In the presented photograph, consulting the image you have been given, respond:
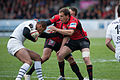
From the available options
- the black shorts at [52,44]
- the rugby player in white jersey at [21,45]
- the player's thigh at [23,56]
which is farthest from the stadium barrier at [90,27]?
the player's thigh at [23,56]

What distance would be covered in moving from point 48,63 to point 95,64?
6.28 feet

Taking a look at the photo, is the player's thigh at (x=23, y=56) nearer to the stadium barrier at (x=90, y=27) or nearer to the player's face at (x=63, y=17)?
the player's face at (x=63, y=17)

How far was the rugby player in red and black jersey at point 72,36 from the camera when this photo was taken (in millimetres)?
7672

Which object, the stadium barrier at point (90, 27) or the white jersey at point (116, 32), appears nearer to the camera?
the white jersey at point (116, 32)

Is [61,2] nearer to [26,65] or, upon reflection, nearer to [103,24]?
[103,24]

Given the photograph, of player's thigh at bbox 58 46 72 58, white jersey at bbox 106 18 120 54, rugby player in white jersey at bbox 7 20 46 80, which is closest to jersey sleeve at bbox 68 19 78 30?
player's thigh at bbox 58 46 72 58

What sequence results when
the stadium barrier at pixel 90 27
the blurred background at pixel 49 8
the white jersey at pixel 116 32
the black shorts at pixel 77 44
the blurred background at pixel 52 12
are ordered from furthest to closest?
the blurred background at pixel 49 8
the blurred background at pixel 52 12
the stadium barrier at pixel 90 27
the black shorts at pixel 77 44
the white jersey at pixel 116 32

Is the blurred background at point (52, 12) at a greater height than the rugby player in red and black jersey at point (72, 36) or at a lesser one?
lesser

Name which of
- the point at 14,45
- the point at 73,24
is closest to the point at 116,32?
the point at 73,24

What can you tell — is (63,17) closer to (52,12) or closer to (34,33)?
(34,33)

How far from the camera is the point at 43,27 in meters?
7.43

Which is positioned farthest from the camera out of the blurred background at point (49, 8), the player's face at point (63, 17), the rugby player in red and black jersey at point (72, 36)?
the blurred background at point (49, 8)

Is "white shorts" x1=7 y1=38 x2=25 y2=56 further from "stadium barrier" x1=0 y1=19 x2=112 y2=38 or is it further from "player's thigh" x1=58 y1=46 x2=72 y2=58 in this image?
"stadium barrier" x1=0 y1=19 x2=112 y2=38

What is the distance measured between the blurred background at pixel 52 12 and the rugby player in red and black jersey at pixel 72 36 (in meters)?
18.5
